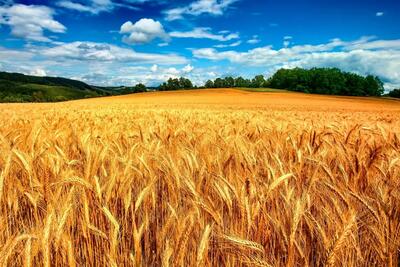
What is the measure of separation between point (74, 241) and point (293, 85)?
4224 inches

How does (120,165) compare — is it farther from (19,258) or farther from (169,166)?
(19,258)

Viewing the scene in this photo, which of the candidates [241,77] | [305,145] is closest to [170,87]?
[241,77]

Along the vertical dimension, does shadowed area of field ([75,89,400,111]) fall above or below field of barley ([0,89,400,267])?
below

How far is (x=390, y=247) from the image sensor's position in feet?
4.55

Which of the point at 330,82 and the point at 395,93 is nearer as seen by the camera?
the point at 395,93

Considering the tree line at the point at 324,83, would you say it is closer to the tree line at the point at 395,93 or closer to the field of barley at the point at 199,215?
the tree line at the point at 395,93

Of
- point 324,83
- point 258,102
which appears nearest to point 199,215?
point 258,102

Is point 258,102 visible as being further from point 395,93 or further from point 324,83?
point 395,93

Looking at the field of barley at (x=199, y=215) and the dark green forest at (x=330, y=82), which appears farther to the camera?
the dark green forest at (x=330, y=82)

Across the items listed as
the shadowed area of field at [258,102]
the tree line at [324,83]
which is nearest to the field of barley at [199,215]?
the shadowed area of field at [258,102]

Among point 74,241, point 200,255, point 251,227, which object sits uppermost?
point 200,255

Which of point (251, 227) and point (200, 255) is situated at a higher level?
point (200, 255)

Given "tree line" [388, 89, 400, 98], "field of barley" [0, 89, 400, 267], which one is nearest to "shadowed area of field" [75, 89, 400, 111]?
"field of barley" [0, 89, 400, 267]

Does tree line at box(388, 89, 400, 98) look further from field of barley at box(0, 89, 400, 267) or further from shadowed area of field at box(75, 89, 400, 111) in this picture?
field of barley at box(0, 89, 400, 267)
